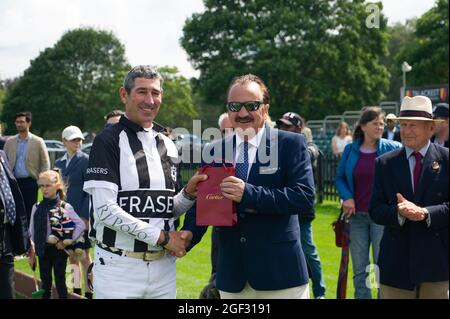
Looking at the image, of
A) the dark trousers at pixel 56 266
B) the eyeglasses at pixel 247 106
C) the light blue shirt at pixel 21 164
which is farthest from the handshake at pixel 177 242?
the light blue shirt at pixel 21 164

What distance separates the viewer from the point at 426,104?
452 centimetres

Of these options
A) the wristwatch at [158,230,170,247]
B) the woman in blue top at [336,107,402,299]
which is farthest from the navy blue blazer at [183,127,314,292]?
the woman in blue top at [336,107,402,299]

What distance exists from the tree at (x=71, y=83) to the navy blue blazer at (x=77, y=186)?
44905 mm

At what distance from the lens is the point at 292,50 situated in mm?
40688

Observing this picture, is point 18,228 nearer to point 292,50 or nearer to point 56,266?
point 56,266

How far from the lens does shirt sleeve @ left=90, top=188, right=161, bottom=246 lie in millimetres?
3107

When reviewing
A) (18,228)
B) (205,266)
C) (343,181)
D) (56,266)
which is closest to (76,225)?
(56,266)

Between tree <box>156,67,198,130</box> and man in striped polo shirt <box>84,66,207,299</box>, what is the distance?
42.9 m

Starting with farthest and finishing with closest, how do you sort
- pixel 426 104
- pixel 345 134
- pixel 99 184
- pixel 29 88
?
1. pixel 29 88
2. pixel 345 134
3. pixel 426 104
4. pixel 99 184
